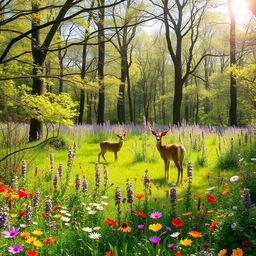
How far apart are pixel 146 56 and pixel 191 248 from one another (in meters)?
33.3

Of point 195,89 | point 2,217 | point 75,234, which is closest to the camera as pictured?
point 2,217

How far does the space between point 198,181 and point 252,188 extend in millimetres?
2084

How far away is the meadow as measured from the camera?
7.31 feet

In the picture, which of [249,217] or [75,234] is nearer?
[249,217]

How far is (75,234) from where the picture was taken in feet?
8.42

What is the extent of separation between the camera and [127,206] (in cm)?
375

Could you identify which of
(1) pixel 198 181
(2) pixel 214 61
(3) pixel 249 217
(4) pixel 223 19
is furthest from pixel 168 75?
(3) pixel 249 217

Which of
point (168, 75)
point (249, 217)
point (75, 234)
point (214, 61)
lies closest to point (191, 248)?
point (249, 217)

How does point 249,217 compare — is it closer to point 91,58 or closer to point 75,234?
point 75,234

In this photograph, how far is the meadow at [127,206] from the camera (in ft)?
7.31

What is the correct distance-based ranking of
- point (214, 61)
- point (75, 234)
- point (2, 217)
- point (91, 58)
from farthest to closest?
point (214, 61), point (91, 58), point (75, 234), point (2, 217)

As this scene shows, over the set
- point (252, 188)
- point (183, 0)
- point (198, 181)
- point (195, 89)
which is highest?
point (183, 0)

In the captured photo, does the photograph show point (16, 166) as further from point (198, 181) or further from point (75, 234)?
point (198, 181)

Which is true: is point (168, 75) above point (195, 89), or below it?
above
